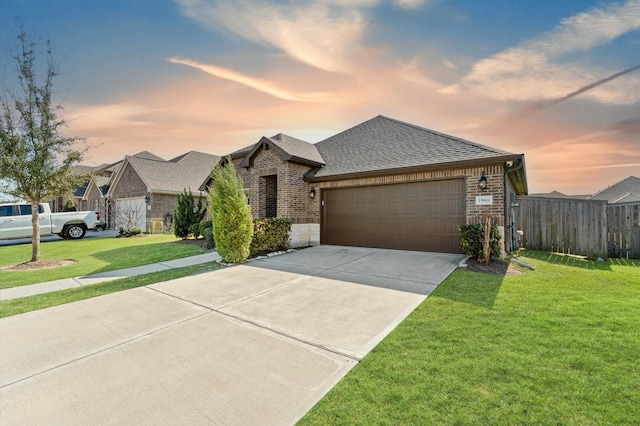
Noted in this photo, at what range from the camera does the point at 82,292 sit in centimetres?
577

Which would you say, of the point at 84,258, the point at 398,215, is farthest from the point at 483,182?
the point at 84,258

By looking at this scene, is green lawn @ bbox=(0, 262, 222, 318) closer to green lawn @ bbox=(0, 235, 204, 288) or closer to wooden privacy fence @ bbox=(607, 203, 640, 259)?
green lawn @ bbox=(0, 235, 204, 288)

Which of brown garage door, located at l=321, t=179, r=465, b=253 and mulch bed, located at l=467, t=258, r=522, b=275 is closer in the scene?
mulch bed, located at l=467, t=258, r=522, b=275

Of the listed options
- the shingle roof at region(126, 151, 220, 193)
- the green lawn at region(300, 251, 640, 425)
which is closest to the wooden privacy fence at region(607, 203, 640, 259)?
the green lawn at region(300, 251, 640, 425)

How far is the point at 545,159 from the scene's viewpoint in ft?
40.6

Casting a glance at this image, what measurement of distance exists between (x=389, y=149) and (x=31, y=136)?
12058 millimetres

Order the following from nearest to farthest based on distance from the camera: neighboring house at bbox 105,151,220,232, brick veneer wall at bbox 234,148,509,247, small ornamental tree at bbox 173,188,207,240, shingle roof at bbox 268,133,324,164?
brick veneer wall at bbox 234,148,509,247, shingle roof at bbox 268,133,324,164, small ornamental tree at bbox 173,188,207,240, neighboring house at bbox 105,151,220,232

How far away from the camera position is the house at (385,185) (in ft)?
26.5

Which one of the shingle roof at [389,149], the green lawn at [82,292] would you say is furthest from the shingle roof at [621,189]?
the green lawn at [82,292]

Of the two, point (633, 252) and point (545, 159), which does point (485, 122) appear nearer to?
point (545, 159)

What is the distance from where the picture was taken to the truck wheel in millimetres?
15877

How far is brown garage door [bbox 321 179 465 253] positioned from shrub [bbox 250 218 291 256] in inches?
69.9

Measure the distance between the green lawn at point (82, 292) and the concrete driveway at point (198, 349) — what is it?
0.41 meters

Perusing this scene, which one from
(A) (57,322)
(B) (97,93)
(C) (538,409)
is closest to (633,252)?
(C) (538,409)
